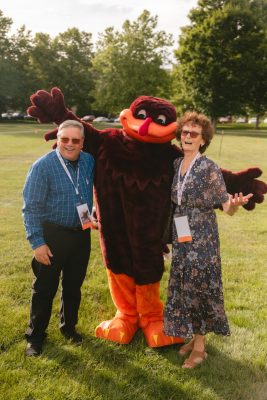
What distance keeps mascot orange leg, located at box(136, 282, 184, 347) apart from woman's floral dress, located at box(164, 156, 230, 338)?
0.35m

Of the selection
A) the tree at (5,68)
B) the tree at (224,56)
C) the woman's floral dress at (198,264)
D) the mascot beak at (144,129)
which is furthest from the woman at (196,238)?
the tree at (5,68)

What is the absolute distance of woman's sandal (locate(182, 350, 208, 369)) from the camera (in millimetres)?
3334

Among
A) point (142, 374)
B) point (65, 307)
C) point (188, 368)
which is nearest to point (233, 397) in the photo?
point (188, 368)

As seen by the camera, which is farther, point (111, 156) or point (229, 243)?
point (229, 243)

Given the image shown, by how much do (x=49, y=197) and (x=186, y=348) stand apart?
5.42ft

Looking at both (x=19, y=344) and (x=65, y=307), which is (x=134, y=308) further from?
(x=19, y=344)

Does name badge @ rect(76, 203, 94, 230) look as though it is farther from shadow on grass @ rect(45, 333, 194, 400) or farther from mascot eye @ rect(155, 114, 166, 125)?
shadow on grass @ rect(45, 333, 194, 400)

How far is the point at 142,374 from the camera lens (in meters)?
3.22

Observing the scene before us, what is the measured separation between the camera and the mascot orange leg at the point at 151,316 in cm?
362

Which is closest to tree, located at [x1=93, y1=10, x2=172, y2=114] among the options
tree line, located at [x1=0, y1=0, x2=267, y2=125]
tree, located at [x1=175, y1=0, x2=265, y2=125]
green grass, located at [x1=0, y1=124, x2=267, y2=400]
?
tree line, located at [x1=0, y1=0, x2=267, y2=125]

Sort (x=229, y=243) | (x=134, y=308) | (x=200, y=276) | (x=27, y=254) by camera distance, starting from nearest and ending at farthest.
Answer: (x=200, y=276), (x=134, y=308), (x=27, y=254), (x=229, y=243)

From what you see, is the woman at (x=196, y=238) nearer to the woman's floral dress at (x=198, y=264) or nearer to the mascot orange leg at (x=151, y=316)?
the woman's floral dress at (x=198, y=264)

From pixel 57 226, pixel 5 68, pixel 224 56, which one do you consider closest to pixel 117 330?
pixel 57 226

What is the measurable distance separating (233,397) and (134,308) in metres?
1.18
